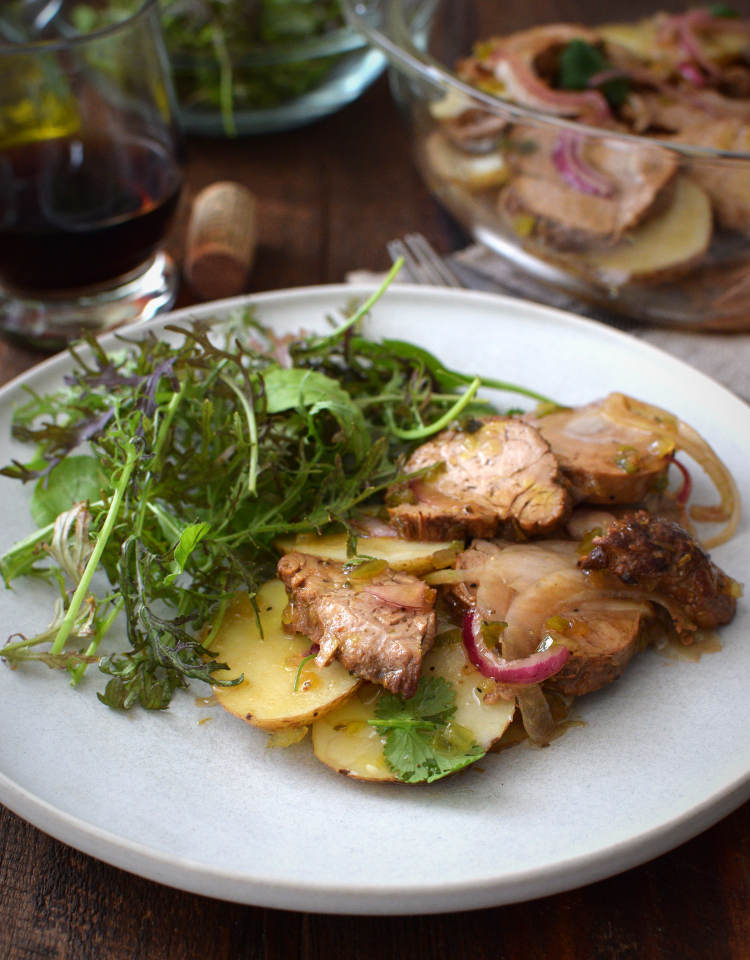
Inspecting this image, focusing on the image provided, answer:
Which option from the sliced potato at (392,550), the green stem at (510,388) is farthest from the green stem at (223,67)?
the sliced potato at (392,550)

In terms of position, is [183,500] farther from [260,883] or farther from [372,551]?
[260,883]

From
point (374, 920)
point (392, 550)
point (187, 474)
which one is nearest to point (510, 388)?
point (392, 550)

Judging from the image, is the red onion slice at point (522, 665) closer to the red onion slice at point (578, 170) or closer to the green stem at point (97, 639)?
the green stem at point (97, 639)

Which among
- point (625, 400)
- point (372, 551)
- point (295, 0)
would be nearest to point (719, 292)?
point (625, 400)

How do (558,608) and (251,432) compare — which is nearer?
(558,608)

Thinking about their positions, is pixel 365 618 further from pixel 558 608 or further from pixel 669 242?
pixel 669 242

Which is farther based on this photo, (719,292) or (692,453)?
(719,292)

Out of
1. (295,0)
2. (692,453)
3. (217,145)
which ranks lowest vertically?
(217,145)
